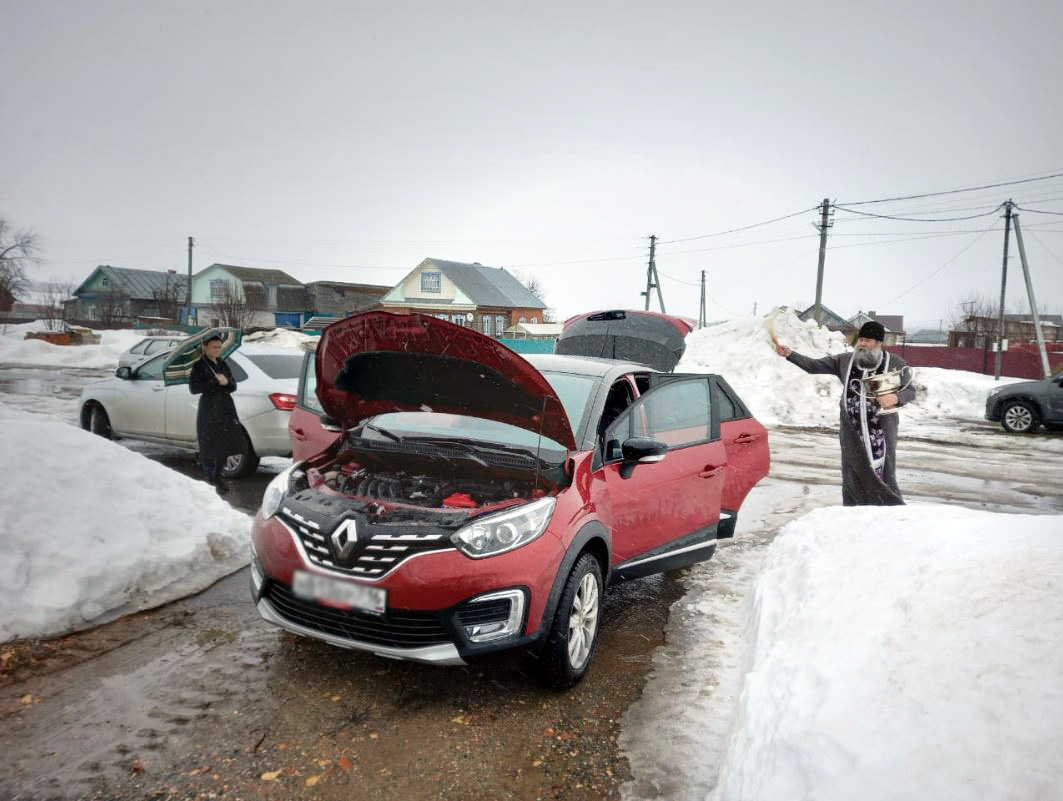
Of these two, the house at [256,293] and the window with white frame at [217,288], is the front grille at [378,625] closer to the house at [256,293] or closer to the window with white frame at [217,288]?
the house at [256,293]

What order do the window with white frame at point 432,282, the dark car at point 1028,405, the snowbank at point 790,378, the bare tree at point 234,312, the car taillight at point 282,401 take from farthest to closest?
1. the window with white frame at point 432,282
2. the bare tree at point 234,312
3. the snowbank at point 790,378
4. the dark car at point 1028,405
5. the car taillight at point 282,401

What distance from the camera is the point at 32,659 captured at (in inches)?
136

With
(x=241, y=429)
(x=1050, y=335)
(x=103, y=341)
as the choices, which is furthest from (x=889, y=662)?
(x=1050, y=335)

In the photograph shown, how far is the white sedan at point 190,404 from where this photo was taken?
779cm

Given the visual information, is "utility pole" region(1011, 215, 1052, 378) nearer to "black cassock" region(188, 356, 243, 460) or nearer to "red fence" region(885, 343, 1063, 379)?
"red fence" region(885, 343, 1063, 379)

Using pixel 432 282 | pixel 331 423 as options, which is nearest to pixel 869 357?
pixel 331 423

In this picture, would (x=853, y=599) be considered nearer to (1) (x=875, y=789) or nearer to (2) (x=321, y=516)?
(1) (x=875, y=789)

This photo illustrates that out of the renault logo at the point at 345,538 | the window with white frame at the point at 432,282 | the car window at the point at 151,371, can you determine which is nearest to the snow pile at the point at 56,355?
the car window at the point at 151,371

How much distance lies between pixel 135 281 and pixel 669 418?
7004cm

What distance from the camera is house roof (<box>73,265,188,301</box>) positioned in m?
60.7

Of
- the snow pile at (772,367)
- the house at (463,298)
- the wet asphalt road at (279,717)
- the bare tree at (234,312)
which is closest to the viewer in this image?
the wet asphalt road at (279,717)

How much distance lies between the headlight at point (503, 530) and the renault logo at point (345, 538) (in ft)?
1.46

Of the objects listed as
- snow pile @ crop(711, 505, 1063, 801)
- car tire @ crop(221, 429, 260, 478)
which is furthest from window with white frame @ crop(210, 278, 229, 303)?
snow pile @ crop(711, 505, 1063, 801)

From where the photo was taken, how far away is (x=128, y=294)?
5966 centimetres
